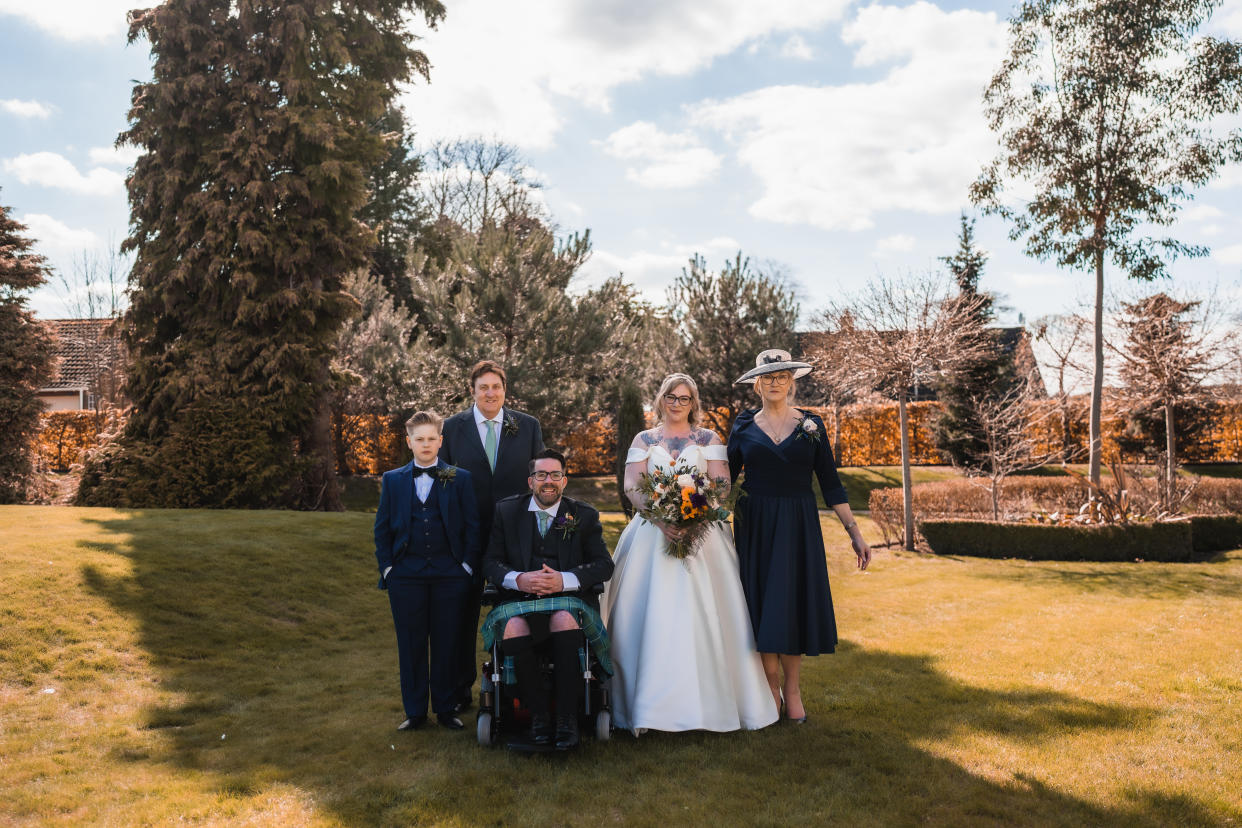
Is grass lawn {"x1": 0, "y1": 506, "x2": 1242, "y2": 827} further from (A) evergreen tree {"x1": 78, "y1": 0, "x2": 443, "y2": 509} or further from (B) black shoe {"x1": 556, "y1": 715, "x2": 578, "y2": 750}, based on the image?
(A) evergreen tree {"x1": 78, "y1": 0, "x2": 443, "y2": 509}

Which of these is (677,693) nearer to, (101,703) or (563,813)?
(563,813)

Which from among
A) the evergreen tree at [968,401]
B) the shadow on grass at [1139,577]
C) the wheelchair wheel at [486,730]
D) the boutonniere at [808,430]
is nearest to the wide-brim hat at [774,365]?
the boutonniere at [808,430]

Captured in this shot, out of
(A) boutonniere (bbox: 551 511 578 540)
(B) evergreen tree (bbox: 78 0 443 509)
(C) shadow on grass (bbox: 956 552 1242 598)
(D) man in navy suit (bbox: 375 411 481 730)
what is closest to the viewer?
(A) boutonniere (bbox: 551 511 578 540)

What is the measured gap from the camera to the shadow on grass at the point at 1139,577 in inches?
417

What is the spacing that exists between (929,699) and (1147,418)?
76.6 feet

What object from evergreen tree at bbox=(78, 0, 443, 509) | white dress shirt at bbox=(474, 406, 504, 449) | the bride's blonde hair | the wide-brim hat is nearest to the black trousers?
white dress shirt at bbox=(474, 406, 504, 449)

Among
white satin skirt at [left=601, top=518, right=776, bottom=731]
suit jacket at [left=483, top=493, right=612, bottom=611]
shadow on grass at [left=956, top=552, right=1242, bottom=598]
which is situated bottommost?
shadow on grass at [left=956, top=552, right=1242, bottom=598]

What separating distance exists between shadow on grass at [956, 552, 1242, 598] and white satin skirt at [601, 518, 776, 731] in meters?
7.99

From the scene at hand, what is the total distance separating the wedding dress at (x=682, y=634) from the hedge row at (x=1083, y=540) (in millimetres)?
10152

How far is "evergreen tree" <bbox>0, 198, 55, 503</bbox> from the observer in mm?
13844

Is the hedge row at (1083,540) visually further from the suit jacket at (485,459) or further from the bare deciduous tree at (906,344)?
the suit jacket at (485,459)

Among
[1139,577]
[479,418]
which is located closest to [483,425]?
[479,418]

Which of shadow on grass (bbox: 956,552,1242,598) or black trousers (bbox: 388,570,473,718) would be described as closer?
black trousers (bbox: 388,570,473,718)

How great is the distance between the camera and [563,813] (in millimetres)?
3746
